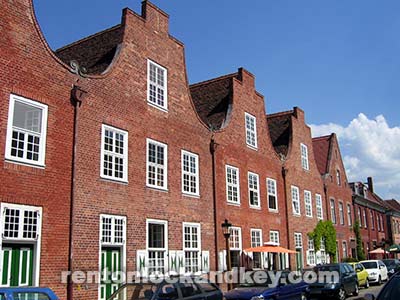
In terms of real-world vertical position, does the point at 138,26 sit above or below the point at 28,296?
above

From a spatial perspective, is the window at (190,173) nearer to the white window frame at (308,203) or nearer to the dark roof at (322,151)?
the white window frame at (308,203)

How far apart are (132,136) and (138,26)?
4854mm

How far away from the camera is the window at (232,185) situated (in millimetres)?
23656

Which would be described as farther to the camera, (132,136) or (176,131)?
(176,131)

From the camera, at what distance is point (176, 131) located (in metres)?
20.2

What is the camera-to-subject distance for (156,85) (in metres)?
19.7

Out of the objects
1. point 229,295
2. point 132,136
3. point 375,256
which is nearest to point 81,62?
point 132,136

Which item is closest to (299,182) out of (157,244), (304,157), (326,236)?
(304,157)

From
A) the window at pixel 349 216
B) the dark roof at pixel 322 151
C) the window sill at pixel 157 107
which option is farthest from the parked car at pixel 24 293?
the window at pixel 349 216

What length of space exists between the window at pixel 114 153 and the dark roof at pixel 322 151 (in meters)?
25.8

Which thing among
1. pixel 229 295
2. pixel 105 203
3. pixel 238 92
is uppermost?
pixel 238 92

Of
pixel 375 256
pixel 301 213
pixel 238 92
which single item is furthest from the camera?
pixel 375 256

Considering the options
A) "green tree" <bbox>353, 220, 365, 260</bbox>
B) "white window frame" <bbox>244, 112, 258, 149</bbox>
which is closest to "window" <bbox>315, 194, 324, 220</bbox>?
"green tree" <bbox>353, 220, 365, 260</bbox>

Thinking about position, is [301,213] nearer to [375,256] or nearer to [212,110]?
[212,110]
